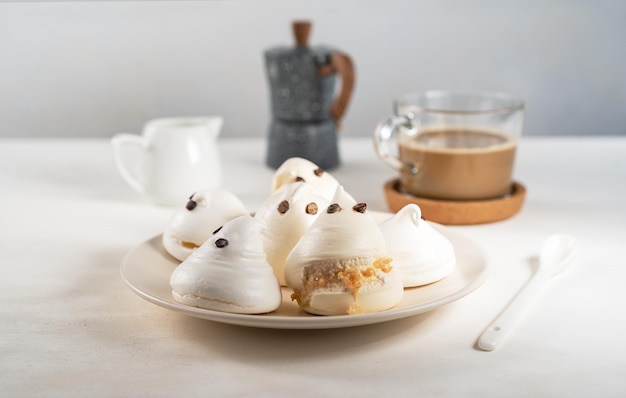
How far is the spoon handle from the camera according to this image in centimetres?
74

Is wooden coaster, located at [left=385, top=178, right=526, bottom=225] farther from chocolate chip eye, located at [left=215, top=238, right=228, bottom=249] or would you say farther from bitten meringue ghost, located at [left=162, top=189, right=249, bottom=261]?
chocolate chip eye, located at [left=215, top=238, right=228, bottom=249]

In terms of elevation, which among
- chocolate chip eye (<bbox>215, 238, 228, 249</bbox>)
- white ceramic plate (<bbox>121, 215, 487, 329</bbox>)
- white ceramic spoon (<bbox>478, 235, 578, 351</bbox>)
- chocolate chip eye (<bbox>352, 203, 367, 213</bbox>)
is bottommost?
white ceramic spoon (<bbox>478, 235, 578, 351</bbox>)

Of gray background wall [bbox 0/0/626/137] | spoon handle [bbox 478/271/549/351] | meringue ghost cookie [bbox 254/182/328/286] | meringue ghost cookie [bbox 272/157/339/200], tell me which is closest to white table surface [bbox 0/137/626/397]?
spoon handle [bbox 478/271/549/351]

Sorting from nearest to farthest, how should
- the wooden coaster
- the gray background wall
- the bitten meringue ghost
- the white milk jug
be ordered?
the bitten meringue ghost → the wooden coaster → the white milk jug → the gray background wall

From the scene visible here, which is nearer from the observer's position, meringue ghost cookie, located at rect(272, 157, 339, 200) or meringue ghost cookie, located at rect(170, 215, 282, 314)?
meringue ghost cookie, located at rect(170, 215, 282, 314)

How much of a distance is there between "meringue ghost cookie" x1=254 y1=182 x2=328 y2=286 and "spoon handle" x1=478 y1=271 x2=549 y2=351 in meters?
0.24

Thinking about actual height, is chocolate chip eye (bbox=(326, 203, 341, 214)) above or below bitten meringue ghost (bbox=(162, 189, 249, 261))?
above

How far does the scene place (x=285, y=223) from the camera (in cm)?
86

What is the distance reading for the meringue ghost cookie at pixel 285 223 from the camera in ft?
2.82

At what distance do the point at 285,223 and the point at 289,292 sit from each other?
3.2 inches

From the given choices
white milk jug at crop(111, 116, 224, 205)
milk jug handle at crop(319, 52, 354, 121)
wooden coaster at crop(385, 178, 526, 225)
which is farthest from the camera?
milk jug handle at crop(319, 52, 354, 121)

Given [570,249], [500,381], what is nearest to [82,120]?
[570,249]

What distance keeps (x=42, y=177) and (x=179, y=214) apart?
0.68 meters

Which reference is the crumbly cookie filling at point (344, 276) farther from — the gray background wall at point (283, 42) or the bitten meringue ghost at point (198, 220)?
the gray background wall at point (283, 42)
